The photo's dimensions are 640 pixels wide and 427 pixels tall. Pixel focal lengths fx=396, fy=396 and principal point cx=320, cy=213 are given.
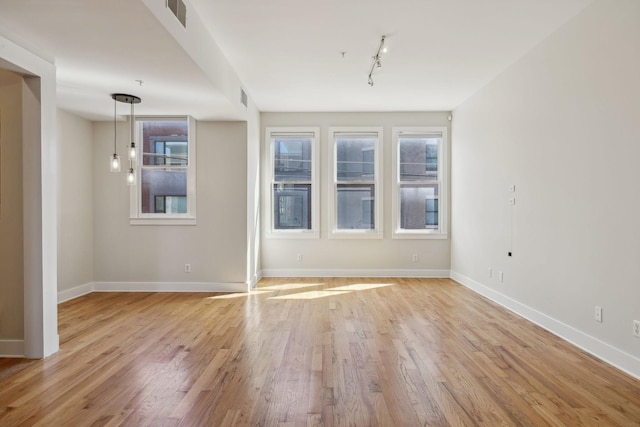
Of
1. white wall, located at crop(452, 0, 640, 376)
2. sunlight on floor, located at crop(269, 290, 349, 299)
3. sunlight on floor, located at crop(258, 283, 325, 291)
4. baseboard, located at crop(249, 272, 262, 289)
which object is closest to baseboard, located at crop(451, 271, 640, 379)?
white wall, located at crop(452, 0, 640, 376)

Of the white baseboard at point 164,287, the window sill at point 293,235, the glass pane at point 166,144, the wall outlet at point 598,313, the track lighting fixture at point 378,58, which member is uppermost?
the track lighting fixture at point 378,58

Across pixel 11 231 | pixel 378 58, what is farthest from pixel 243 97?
pixel 11 231

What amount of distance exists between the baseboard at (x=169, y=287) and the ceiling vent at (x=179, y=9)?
354 centimetres

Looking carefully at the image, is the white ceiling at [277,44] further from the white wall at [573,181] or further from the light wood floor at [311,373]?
the light wood floor at [311,373]

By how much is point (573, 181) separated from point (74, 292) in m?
5.94

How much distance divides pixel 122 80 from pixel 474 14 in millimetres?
3316

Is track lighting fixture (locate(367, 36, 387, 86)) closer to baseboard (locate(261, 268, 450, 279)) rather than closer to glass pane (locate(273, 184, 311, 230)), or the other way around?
glass pane (locate(273, 184, 311, 230))

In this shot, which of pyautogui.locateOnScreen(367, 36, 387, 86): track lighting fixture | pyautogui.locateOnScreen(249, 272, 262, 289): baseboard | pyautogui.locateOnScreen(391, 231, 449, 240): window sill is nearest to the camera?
pyautogui.locateOnScreen(367, 36, 387, 86): track lighting fixture

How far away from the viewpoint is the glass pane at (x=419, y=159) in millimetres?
6816

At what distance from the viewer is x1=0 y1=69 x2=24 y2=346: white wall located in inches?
123

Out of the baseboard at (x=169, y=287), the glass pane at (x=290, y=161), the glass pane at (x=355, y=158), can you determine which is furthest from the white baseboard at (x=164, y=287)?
the glass pane at (x=355, y=158)

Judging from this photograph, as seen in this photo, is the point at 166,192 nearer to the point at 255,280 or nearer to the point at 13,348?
the point at 255,280

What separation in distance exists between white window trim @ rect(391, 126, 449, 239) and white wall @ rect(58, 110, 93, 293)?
183 inches

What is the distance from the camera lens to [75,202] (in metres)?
5.34
